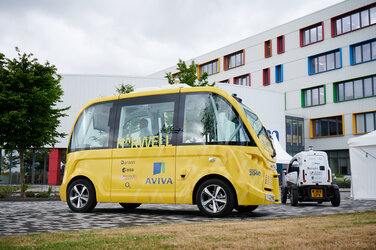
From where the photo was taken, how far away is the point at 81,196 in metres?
10.4

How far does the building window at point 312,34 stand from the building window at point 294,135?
817 centimetres

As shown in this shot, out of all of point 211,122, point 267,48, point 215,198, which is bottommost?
point 215,198

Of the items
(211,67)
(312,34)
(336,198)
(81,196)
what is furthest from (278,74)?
(81,196)

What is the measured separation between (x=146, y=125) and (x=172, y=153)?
3.37 ft

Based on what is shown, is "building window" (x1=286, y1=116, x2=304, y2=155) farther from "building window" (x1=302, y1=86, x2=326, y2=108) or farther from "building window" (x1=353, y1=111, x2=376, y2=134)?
"building window" (x1=353, y1=111, x2=376, y2=134)

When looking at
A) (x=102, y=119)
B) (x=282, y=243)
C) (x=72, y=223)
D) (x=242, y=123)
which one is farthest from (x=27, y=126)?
(x=282, y=243)

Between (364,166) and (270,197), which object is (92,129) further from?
(364,166)

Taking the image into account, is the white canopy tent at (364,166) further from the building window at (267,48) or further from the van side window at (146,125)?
the building window at (267,48)

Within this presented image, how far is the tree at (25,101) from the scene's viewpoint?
16344 millimetres

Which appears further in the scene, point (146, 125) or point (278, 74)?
point (278, 74)

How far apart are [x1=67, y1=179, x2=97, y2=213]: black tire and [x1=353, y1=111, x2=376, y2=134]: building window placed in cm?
3242

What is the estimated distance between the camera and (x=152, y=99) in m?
9.98

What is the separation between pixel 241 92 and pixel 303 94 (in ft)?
30.8

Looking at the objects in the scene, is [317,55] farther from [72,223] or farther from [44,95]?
[72,223]
